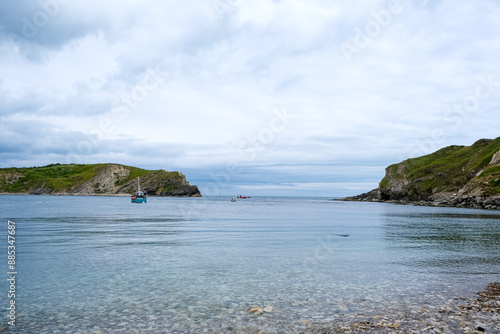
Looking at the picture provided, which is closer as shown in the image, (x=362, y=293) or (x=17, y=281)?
(x=362, y=293)

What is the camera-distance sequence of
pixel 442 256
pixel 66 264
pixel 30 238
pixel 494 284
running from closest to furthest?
pixel 494 284 → pixel 66 264 → pixel 442 256 → pixel 30 238

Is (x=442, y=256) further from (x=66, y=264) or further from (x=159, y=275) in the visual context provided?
(x=66, y=264)

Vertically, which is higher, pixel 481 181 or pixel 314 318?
pixel 481 181

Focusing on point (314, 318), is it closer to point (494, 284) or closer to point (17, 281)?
point (494, 284)

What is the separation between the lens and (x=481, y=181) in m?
→ 150

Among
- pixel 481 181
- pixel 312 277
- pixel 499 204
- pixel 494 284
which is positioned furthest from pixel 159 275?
pixel 481 181

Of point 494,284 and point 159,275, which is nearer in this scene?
point 494,284

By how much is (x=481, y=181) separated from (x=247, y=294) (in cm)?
16759

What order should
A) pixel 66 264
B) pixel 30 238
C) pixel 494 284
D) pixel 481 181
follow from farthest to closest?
pixel 481 181, pixel 30 238, pixel 66 264, pixel 494 284

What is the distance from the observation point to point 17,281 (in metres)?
20.0

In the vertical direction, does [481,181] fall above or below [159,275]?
above

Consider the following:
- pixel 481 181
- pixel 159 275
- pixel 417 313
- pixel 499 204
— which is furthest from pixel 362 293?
pixel 481 181

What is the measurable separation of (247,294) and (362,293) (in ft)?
19.8

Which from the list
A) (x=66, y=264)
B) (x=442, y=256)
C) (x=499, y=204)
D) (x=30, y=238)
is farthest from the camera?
(x=499, y=204)
